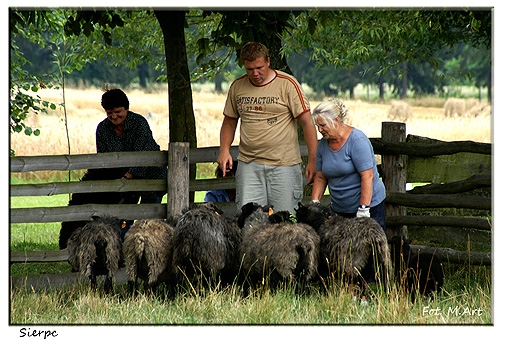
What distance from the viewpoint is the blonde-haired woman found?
677cm

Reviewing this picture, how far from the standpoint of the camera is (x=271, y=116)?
7.42 meters

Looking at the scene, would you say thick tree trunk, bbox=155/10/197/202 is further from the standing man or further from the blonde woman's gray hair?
the blonde woman's gray hair

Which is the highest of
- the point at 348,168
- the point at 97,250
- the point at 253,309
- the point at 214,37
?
the point at 214,37

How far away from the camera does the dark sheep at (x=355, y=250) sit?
6.49 metres

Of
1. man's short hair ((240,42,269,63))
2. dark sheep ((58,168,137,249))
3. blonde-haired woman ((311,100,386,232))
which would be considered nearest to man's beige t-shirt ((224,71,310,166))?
man's short hair ((240,42,269,63))

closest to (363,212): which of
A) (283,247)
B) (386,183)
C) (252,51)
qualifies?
(283,247)

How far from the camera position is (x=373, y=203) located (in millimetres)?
6988

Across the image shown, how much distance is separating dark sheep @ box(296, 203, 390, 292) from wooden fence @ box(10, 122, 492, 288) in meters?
2.20

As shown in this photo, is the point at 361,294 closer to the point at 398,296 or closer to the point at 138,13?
the point at 398,296

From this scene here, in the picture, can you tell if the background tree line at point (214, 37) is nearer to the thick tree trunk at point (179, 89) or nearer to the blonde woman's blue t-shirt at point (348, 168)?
the thick tree trunk at point (179, 89)

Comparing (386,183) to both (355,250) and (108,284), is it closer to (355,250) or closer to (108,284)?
(355,250)

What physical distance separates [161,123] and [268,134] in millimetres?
20510

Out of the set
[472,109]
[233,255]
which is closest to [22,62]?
[233,255]

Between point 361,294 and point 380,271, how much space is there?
0.88ft
